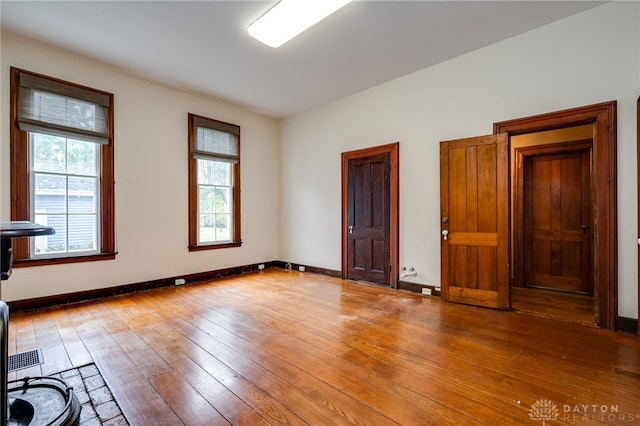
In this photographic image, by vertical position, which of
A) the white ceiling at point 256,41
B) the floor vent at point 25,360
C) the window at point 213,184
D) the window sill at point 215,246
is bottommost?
the floor vent at point 25,360

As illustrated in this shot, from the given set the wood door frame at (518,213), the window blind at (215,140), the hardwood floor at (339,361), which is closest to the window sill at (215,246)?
the hardwood floor at (339,361)

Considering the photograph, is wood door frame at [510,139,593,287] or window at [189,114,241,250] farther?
window at [189,114,241,250]

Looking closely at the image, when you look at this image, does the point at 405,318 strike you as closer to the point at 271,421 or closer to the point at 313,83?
the point at 271,421

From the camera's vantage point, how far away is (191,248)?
481cm

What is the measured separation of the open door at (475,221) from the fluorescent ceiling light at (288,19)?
2141 mm

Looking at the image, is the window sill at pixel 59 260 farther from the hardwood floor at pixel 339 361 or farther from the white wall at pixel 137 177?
the hardwood floor at pixel 339 361

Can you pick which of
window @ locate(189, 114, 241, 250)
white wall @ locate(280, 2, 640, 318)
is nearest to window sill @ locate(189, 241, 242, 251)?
window @ locate(189, 114, 241, 250)

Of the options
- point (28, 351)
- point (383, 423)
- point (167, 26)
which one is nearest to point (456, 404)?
point (383, 423)

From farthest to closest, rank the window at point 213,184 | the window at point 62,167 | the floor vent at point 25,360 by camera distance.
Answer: the window at point 213,184
the window at point 62,167
the floor vent at point 25,360

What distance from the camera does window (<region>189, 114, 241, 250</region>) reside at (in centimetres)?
486

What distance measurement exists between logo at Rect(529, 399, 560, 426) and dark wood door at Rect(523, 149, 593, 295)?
3.34m

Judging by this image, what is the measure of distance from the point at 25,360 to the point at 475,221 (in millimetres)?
4449

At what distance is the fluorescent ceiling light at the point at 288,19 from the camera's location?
8.65 ft

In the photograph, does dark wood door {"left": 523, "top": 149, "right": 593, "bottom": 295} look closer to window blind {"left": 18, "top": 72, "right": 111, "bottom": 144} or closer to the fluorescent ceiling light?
the fluorescent ceiling light
